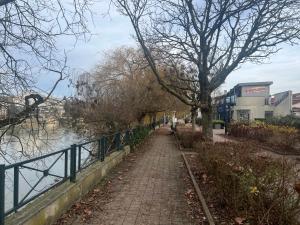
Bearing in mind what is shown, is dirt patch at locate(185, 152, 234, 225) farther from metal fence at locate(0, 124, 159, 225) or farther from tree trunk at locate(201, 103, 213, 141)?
tree trunk at locate(201, 103, 213, 141)

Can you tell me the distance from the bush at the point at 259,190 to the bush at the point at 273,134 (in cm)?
1605

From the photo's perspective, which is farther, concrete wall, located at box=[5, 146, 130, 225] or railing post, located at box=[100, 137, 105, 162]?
railing post, located at box=[100, 137, 105, 162]

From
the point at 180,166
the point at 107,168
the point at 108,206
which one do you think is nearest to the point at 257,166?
the point at 108,206

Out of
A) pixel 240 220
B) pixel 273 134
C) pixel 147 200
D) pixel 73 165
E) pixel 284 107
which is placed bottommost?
pixel 147 200

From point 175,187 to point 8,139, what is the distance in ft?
18.5

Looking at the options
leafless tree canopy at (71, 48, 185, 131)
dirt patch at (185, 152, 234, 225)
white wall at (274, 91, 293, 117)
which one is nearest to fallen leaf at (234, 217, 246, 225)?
dirt patch at (185, 152, 234, 225)

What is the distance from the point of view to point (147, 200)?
31.5 ft

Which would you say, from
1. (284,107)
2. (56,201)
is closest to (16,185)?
(56,201)

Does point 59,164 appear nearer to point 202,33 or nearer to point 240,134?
point 202,33

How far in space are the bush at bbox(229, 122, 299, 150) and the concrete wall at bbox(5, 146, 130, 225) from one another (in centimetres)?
1421

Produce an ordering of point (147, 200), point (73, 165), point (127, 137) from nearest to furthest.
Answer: point (73, 165)
point (147, 200)
point (127, 137)

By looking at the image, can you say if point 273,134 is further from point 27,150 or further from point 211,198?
point 27,150

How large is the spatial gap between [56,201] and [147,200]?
2.54 metres

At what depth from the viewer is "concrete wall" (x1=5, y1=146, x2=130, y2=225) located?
631 centimetres
